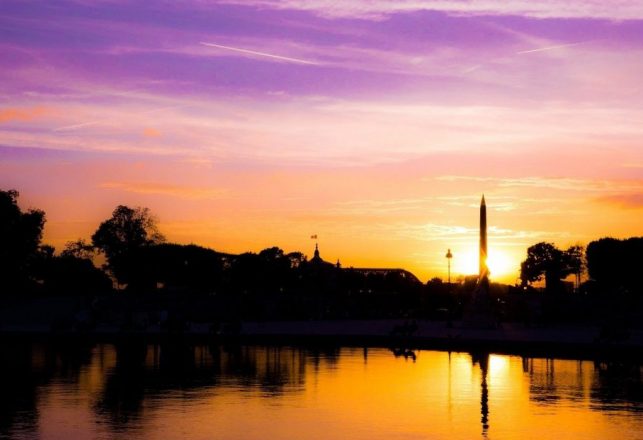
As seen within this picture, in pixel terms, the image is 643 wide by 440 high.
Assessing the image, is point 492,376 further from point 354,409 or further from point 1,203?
point 1,203

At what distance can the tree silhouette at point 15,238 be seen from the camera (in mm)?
101562

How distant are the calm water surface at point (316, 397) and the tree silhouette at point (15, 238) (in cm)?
5595

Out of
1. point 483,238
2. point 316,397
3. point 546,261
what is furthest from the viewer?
point 546,261

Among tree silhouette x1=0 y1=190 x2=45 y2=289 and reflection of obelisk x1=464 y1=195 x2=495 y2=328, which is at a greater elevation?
tree silhouette x1=0 y1=190 x2=45 y2=289

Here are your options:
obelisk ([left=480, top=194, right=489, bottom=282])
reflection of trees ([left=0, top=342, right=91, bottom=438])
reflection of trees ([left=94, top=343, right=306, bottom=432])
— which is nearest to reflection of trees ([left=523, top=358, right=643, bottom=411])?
reflection of trees ([left=94, top=343, right=306, bottom=432])

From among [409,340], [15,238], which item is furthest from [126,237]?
[409,340]

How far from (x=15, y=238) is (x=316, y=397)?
254 ft

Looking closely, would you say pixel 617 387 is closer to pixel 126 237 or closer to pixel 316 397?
pixel 316 397

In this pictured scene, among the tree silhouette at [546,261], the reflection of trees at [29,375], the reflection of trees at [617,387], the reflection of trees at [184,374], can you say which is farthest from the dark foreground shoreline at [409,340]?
the tree silhouette at [546,261]

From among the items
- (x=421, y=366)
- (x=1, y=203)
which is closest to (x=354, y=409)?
(x=421, y=366)

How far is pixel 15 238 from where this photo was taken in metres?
102

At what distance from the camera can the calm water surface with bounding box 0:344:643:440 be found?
2497cm

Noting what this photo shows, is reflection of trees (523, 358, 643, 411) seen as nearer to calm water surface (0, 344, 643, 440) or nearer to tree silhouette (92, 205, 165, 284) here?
calm water surface (0, 344, 643, 440)

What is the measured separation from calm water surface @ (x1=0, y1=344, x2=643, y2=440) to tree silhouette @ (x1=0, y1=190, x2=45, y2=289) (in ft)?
184
